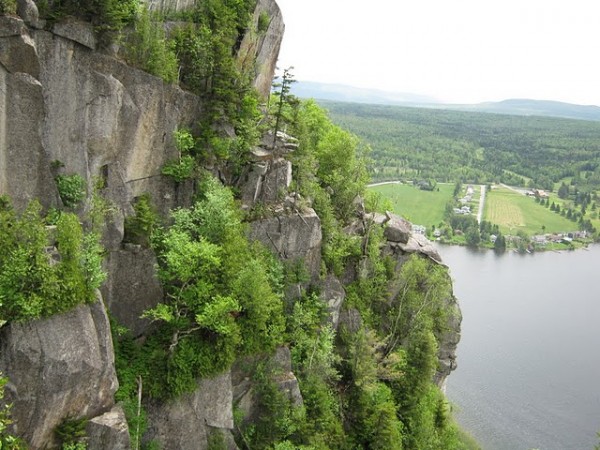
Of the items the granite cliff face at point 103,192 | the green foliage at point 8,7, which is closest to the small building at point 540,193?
the granite cliff face at point 103,192

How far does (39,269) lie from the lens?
16.5 m

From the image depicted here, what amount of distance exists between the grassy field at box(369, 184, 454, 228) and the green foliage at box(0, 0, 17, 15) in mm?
94800

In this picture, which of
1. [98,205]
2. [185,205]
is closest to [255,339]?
[185,205]

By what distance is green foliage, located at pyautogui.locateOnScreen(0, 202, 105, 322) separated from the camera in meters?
16.3

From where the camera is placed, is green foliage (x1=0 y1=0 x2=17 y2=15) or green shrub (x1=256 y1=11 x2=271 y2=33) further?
green shrub (x1=256 y1=11 x2=271 y2=33)

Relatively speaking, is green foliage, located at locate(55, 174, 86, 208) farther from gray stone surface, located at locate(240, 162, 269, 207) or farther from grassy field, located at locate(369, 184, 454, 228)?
grassy field, located at locate(369, 184, 454, 228)

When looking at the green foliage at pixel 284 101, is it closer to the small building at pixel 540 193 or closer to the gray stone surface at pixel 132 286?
the gray stone surface at pixel 132 286

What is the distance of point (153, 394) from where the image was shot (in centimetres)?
2073

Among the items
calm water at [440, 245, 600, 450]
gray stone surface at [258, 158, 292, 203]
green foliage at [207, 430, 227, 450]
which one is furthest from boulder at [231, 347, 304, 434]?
calm water at [440, 245, 600, 450]

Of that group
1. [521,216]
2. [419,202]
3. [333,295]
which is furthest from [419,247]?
[521,216]

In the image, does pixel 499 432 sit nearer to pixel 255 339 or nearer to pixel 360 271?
pixel 360 271

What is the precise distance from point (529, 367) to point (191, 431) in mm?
50090

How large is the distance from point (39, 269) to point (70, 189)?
14.6 ft

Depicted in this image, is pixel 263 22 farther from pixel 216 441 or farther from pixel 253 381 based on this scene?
pixel 216 441
